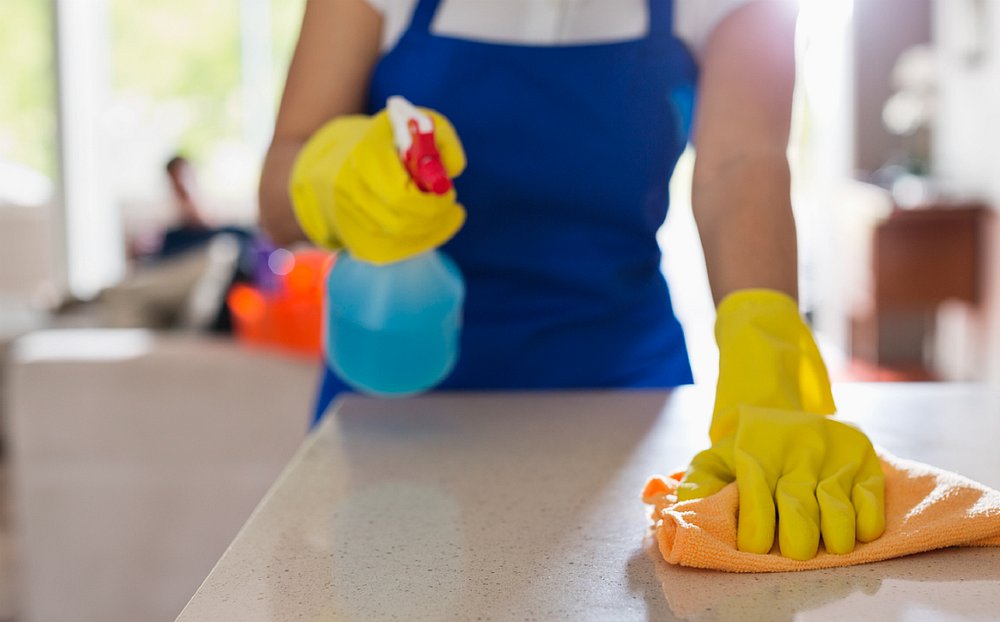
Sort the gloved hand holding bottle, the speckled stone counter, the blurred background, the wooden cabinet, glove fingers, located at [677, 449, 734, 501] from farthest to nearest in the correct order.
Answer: the wooden cabinet
the blurred background
the gloved hand holding bottle
glove fingers, located at [677, 449, 734, 501]
the speckled stone counter

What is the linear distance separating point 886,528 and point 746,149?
484 mm

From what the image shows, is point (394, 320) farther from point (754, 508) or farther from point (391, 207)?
point (754, 508)

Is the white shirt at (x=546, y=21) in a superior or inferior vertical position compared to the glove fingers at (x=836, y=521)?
superior

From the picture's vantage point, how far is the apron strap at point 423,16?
118cm

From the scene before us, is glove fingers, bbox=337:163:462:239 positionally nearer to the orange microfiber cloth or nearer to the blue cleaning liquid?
the blue cleaning liquid

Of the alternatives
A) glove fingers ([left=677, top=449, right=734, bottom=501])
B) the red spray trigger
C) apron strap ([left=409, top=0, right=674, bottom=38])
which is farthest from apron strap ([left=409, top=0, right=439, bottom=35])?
glove fingers ([left=677, top=449, right=734, bottom=501])

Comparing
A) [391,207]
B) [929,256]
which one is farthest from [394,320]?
[929,256]

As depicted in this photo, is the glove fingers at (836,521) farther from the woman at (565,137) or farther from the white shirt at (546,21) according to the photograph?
the white shirt at (546,21)

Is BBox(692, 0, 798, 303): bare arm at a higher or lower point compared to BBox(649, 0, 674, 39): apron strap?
lower

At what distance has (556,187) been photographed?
121 centimetres

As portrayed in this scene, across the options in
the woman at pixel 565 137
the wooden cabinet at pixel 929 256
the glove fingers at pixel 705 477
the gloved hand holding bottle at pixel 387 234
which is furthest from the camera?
the wooden cabinet at pixel 929 256

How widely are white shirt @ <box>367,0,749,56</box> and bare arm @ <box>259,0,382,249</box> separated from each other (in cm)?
4

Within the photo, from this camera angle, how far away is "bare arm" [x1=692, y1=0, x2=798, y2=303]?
38.9 inches

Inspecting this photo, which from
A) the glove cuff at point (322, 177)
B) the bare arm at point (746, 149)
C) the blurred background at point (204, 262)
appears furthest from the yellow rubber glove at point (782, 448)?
the blurred background at point (204, 262)
